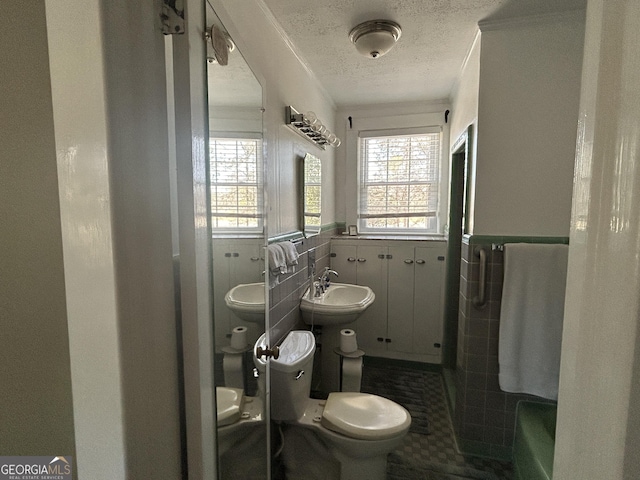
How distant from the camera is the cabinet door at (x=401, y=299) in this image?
2.66 meters

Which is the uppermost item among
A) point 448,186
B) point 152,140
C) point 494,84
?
point 494,84

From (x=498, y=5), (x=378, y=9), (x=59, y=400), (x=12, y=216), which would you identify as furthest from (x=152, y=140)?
(x=498, y=5)

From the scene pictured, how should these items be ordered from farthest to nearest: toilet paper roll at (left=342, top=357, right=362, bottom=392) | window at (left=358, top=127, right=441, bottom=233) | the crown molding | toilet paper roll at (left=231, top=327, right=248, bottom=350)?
window at (left=358, top=127, right=441, bottom=233) < toilet paper roll at (left=342, top=357, right=362, bottom=392) < the crown molding < toilet paper roll at (left=231, top=327, right=248, bottom=350)

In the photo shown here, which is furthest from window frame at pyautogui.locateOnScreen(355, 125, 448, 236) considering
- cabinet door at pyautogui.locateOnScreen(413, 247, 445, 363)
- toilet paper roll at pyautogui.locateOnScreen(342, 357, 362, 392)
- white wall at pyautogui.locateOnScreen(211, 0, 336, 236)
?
toilet paper roll at pyautogui.locateOnScreen(342, 357, 362, 392)

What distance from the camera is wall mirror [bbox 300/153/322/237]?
2.07 metres

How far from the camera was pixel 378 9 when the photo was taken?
1.47 m

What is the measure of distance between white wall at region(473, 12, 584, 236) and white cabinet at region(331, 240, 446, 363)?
92cm

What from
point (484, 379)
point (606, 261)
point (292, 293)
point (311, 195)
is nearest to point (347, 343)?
point (292, 293)

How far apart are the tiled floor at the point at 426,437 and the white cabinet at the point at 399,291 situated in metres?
0.24

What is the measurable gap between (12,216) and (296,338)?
1391 millimetres

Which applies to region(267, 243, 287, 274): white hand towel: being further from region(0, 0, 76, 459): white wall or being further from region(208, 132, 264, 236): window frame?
region(0, 0, 76, 459): white wall

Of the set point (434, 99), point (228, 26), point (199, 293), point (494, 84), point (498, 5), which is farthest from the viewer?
point (434, 99)

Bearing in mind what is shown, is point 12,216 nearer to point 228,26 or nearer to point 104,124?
point 104,124

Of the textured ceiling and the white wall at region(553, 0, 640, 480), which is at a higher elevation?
the textured ceiling
